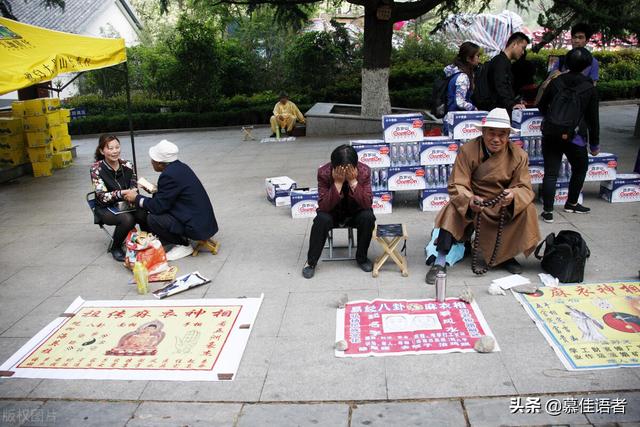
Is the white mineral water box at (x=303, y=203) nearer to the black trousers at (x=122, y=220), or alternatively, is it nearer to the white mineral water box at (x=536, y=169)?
the black trousers at (x=122, y=220)

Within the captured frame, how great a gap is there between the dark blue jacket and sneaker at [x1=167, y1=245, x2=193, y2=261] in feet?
0.66

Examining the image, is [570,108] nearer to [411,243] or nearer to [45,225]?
[411,243]

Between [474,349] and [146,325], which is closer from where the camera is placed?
[474,349]

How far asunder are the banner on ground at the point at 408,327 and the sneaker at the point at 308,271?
2.29 feet

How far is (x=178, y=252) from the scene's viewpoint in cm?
580

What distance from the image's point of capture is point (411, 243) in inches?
230

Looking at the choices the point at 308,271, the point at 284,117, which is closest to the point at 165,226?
the point at 308,271

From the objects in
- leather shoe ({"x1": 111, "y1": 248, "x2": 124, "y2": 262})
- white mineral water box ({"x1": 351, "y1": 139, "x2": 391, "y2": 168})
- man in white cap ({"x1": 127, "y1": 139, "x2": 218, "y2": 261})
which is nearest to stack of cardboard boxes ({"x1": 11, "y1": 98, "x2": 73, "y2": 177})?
leather shoe ({"x1": 111, "y1": 248, "x2": 124, "y2": 262})

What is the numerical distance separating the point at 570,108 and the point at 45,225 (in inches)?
255

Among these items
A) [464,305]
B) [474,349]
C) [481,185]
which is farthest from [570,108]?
[474,349]

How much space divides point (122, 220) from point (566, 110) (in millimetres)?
4795

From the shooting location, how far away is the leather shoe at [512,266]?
195 inches

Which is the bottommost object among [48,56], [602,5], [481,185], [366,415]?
[366,415]

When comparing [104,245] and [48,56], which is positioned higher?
[48,56]
